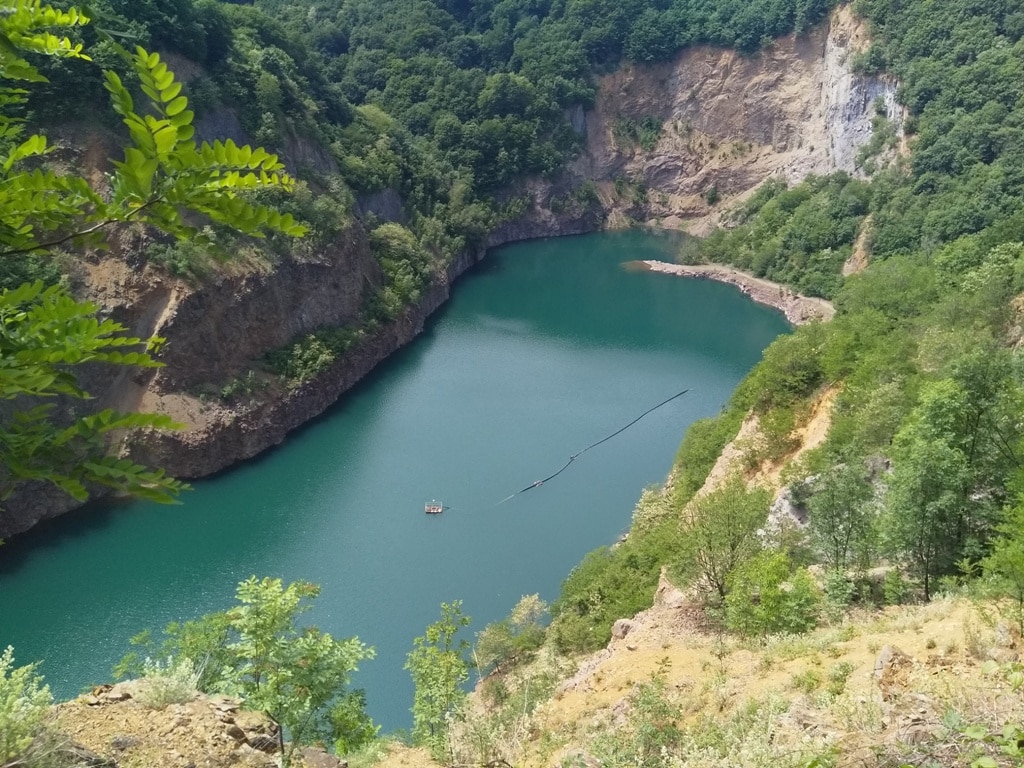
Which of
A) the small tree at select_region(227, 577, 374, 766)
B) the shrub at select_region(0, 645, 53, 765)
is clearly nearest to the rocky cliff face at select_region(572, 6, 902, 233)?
the small tree at select_region(227, 577, 374, 766)

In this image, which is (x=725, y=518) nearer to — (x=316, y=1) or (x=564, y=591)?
(x=564, y=591)

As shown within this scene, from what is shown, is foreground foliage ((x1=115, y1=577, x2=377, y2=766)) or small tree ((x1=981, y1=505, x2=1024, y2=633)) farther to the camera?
small tree ((x1=981, y1=505, x2=1024, y2=633))

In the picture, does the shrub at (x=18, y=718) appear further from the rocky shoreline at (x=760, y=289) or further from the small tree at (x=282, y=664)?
the rocky shoreline at (x=760, y=289)

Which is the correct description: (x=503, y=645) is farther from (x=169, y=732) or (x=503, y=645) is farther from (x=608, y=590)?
(x=169, y=732)

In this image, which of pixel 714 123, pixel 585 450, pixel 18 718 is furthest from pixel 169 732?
pixel 714 123

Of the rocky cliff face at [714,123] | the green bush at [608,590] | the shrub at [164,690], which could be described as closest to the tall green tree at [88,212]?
the shrub at [164,690]

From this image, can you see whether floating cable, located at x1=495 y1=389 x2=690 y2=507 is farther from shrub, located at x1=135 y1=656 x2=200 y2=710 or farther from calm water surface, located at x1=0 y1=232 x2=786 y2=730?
shrub, located at x1=135 y1=656 x2=200 y2=710
